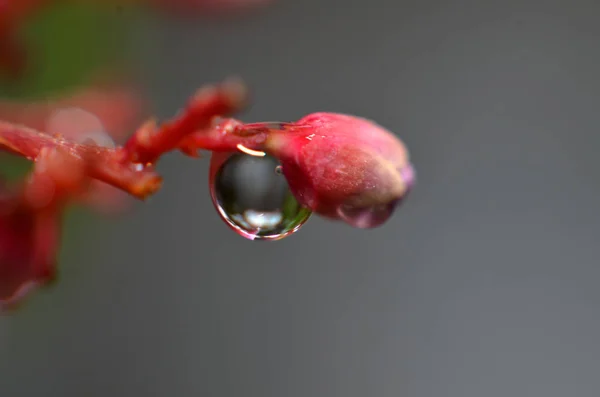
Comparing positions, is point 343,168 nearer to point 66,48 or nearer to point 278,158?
point 278,158

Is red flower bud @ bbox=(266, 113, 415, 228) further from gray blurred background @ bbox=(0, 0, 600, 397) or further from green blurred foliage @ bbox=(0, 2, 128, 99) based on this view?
gray blurred background @ bbox=(0, 0, 600, 397)

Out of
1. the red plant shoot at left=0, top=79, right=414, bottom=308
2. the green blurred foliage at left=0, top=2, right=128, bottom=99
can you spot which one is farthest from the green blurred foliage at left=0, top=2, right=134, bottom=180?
the red plant shoot at left=0, top=79, right=414, bottom=308

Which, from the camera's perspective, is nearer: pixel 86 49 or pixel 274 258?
pixel 86 49

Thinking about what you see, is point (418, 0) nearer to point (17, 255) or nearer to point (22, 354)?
point (22, 354)

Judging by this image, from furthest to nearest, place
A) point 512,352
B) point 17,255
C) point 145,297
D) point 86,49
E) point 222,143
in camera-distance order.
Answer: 1. point 145,297
2. point 512,352
3. point 86,49
4. point 17,255
5. point 222,143

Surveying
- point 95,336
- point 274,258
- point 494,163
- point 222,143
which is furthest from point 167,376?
point 222,143

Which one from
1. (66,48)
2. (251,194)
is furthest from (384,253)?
(251,194)

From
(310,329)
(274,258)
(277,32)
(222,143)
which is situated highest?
(277,32)
